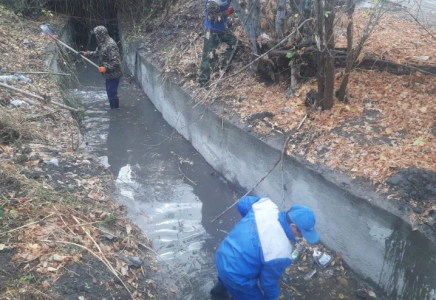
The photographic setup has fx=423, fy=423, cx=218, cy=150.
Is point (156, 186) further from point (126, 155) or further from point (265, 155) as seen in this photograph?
point (265, 155)

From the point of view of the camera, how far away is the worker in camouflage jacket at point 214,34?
310 inches

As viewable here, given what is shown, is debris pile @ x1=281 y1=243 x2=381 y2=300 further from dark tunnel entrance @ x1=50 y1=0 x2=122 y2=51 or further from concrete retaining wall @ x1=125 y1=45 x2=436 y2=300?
dark tunnel entrance @ x1=50 y1=0 x2=122 y2=51

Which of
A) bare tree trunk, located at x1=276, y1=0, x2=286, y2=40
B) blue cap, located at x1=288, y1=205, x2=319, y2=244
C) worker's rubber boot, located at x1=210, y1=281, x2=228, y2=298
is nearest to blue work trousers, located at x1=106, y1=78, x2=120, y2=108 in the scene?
bare tree trunk, located at x1=276, y1=0, x2=286, y2=40

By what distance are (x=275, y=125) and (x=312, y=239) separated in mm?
2877

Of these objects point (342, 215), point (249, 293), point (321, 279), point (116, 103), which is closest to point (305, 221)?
point (249, 293)

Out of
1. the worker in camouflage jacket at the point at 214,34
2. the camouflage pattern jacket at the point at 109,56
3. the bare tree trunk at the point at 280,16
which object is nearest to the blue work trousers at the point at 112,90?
the camouflage pattern jacket at the point at 109,56

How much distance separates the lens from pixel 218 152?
759 centimetres

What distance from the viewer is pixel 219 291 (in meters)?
4.74

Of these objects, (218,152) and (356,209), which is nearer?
(356,209)

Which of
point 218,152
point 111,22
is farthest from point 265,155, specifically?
point 111,22

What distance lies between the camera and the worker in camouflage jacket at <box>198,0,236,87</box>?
7867 millimetres

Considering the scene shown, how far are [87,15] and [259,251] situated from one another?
14392 millimetres

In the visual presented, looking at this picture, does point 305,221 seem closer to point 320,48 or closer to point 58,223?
point 58,223

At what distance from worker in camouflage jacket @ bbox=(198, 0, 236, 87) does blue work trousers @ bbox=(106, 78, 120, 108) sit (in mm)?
2749
